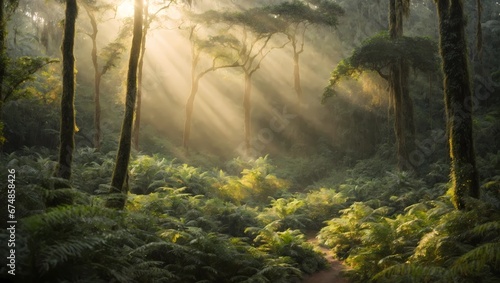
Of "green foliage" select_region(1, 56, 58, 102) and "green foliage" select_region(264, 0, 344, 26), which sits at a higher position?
"green foliage" select_region(264, 0, 344, 26)

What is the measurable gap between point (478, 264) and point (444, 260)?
1.53 meters

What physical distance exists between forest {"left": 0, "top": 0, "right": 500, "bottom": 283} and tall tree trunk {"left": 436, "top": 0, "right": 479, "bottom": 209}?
4 cm

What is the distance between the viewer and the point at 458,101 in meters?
8.78

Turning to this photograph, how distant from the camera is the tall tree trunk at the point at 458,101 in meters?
8.41

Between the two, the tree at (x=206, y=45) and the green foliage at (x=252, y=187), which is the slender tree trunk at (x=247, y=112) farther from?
the green foliage at (x=252, y=187)

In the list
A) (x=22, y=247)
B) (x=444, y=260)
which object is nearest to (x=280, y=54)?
(x=444, y=260)

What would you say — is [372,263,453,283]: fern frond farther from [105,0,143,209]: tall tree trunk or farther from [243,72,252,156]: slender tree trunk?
[243,72,252,156]: slender tree trunk

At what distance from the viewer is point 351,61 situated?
63.6 ft

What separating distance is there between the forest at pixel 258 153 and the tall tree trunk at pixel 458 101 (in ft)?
0.13

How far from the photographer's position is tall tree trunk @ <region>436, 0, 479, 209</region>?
27.6 feet

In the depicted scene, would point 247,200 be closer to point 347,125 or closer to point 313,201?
point 313,201

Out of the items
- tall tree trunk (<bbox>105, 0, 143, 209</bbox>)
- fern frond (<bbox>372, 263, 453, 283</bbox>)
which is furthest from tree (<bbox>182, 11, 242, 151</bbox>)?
fern frond (<bbox>372, 263, 453, 283</bbox>)

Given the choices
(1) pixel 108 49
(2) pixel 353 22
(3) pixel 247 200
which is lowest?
(3) pixel 247 200

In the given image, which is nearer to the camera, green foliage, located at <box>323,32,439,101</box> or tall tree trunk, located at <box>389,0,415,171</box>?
green foliage, located at <box>323,32,439,101</box>
